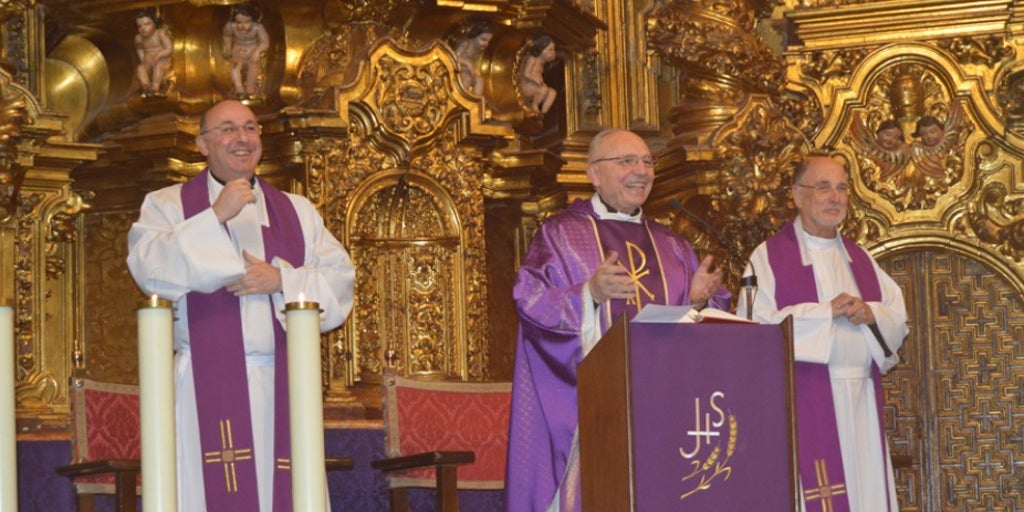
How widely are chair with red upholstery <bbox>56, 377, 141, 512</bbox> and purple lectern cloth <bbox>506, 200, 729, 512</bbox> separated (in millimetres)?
1497

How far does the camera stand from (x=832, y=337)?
736cm

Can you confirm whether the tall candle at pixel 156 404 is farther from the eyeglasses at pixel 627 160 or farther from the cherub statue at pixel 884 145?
the cherub statue at pixel 884 145

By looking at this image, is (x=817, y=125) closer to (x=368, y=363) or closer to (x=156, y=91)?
(x=368, y=363)

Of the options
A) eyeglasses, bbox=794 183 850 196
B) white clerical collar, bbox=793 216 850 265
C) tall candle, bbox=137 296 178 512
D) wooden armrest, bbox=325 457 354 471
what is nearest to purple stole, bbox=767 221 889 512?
white clerical collar, bbox=793 216 850 265

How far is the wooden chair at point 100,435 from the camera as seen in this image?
22.2 ft

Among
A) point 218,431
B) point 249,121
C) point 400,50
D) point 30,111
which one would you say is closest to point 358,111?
point 400,50

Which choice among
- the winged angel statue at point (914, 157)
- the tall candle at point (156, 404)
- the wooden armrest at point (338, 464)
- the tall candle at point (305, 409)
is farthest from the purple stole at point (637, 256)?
the winged angel statue at point (914, 157)

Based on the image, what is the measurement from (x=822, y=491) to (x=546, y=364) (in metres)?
1.60

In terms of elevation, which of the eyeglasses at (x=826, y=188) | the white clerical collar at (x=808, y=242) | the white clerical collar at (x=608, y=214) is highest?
the eyeglasses at (x=826, y=188)

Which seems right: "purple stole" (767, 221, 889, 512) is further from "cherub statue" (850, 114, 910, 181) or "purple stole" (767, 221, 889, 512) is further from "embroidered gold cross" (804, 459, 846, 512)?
"cherub statue" (850, 114, 910, 181)

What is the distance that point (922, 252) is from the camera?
451 inches

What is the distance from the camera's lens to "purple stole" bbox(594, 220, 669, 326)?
6.80m

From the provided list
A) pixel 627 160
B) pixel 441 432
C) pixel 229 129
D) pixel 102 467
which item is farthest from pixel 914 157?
pixel 102 467

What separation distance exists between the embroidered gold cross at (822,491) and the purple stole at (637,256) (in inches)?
46.1
